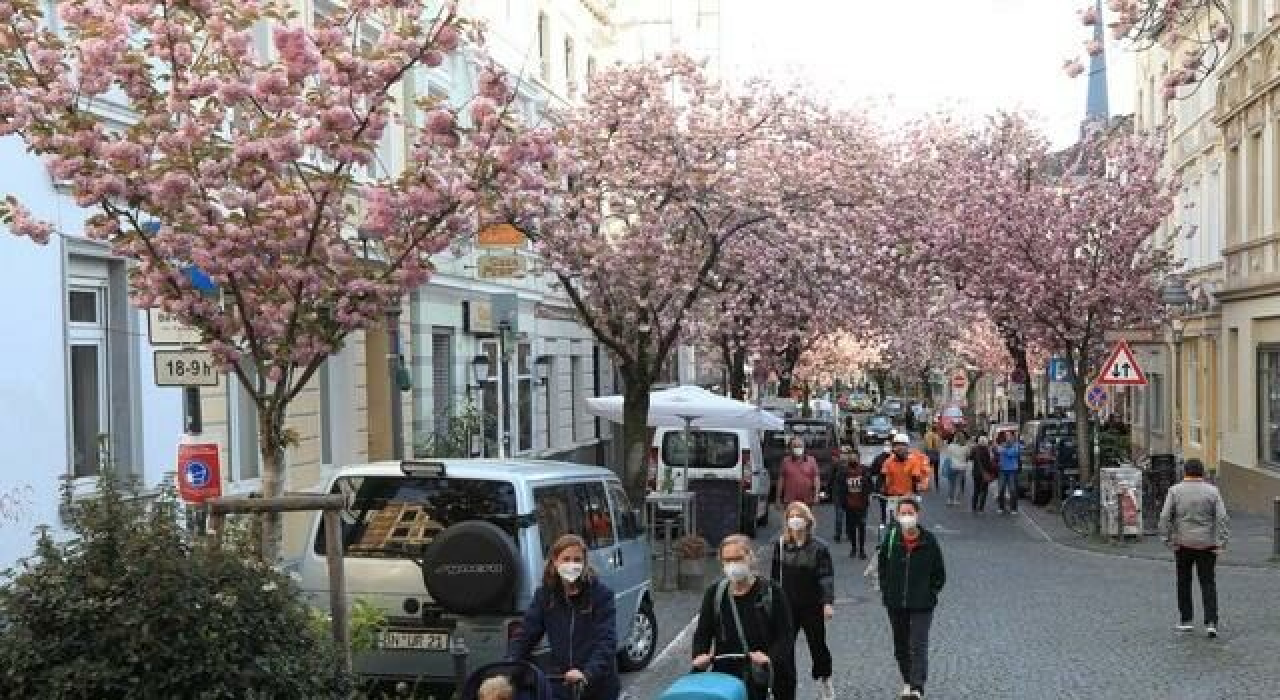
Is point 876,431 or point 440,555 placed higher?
point 440,555

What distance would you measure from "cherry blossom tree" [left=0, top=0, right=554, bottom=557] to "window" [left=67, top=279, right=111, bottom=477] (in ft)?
11.3

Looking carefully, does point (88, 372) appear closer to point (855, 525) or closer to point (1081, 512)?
point (855, 525)

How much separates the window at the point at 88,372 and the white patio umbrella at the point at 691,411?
1017cm

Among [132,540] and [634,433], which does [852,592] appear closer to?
[634,433]

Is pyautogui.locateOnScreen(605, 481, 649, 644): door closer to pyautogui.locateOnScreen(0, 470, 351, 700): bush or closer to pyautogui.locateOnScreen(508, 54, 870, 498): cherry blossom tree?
pyautogui.locateOnScreen(0, 470, 351, 700): bush

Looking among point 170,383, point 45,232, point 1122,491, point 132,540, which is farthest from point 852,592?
point 132,540

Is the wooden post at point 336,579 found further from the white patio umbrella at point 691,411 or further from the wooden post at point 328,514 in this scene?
the white patio umbrella at point 691,411

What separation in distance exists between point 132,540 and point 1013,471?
88.0 feet

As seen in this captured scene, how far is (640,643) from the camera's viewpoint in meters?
12.5

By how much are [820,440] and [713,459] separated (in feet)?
28.0

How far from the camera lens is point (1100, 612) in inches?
620

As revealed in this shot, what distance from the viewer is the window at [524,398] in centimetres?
3077

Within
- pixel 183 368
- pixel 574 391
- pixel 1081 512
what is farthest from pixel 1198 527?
pixel 574 391

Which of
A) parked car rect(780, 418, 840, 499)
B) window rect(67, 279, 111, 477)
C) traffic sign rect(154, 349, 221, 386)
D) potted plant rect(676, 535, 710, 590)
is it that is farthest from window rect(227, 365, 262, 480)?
parked car rect(780, 418, 840, 499)
